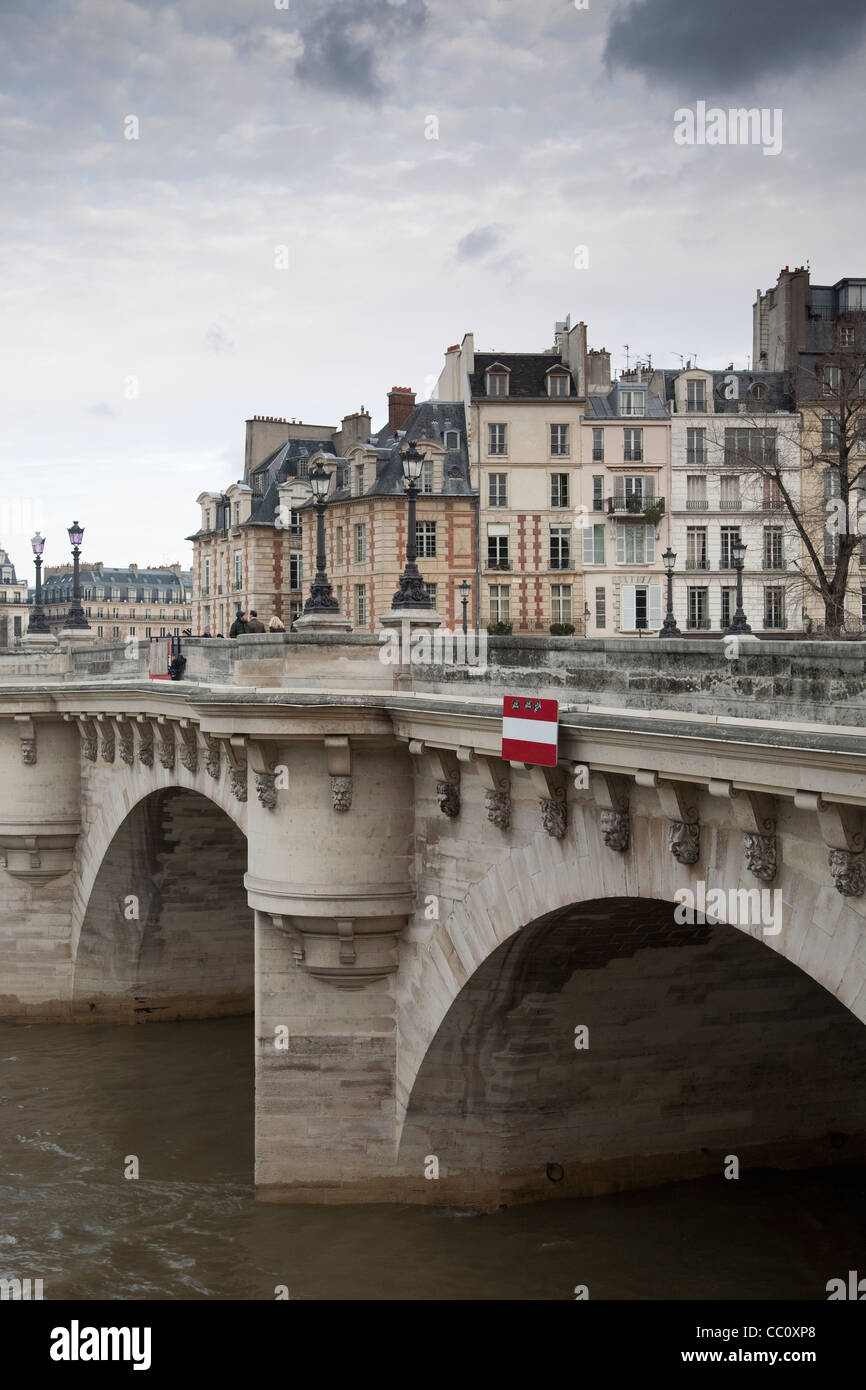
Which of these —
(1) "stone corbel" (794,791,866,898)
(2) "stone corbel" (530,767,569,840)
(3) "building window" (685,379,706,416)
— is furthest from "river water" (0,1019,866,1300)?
(3) "building window" (685,379,706,416)

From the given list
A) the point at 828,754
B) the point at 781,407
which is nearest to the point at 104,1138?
the point at 828,754

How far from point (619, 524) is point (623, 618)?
11.4 ft

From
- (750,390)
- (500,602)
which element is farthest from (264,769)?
(750,390)

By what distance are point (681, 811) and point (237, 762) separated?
867 cm

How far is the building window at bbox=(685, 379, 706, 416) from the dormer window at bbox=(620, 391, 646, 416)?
2.07m

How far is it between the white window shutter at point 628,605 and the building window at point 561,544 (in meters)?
2.23

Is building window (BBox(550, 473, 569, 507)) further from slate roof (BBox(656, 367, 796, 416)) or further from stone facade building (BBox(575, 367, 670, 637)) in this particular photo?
slate roof (BBox(656, 367, 796, 416))

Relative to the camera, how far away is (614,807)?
13383mm

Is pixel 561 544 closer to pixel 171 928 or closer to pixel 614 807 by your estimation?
pixel 171 928

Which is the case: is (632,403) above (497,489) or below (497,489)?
above

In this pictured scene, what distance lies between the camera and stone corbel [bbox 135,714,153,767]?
27172mm

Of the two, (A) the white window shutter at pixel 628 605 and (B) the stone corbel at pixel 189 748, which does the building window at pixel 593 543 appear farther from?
(B) the stone corbel at pixel 189 748

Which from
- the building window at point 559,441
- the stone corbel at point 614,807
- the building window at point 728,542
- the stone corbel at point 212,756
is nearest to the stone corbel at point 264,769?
the stone corbel at point 212,756
